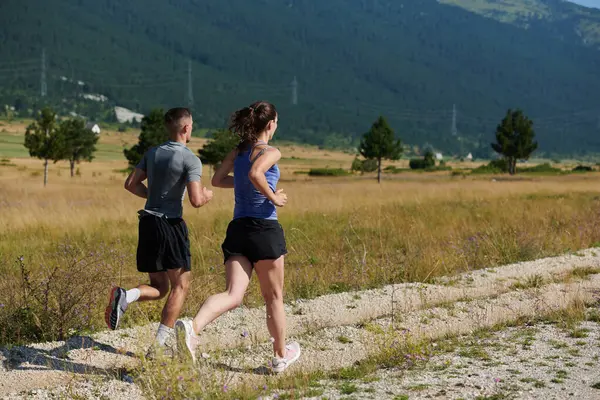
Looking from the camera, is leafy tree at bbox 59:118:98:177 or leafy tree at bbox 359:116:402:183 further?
leafy tree at bbox 359:116:402:183

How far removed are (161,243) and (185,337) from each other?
1014 mm

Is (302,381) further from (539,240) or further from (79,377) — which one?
(539,240)

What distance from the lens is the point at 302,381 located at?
6.03 meters

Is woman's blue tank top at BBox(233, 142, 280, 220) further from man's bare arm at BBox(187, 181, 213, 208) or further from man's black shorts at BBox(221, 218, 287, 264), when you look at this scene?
man's bare arm at BBox(187, 181, 213, 208)

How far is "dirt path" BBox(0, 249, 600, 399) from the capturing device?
6.25 m

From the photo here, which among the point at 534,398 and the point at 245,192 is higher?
the point at 245,192

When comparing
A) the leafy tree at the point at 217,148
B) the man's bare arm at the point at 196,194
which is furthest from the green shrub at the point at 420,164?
the man's bare arm at the point at 196,194

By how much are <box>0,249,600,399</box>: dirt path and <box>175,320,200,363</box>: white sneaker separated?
28 centimetres

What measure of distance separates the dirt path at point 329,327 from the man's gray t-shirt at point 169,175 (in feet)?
3.49

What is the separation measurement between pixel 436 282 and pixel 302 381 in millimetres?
4923

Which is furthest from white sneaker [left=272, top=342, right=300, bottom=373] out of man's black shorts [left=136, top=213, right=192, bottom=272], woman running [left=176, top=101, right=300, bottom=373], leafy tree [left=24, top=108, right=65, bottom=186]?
leafy tree [left=24, top=108, right=65, bottom=186]

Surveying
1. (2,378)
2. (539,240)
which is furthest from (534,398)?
(539,240)

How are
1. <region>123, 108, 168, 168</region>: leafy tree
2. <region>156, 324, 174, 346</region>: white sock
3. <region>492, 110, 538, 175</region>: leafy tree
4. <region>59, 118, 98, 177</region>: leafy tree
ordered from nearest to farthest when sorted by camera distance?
1. <region>156, 324, 174, 346</region>: white sock
2. <region>123, 108, 168, 168</region>: leafy tree
3. <region>59, 118, 98, 177</region>: leafy tree
4. <region>492, 110, 538, 175</region>: leafy tree

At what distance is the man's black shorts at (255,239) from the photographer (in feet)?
19.4
